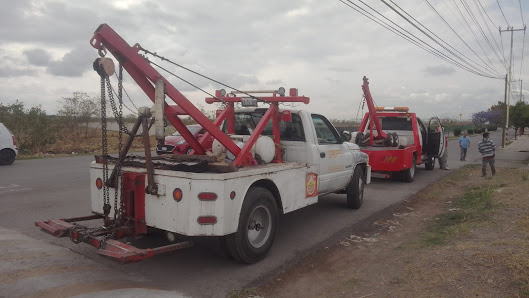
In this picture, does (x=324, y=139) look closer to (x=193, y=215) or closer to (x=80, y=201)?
(x=193, y=215)

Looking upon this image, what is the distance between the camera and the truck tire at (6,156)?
49.5 feet

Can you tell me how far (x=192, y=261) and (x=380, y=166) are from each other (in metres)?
7.89

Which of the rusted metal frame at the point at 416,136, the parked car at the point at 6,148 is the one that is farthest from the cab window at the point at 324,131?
the parked car at the point at 6,148

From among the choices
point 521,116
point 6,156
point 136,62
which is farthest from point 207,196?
point 521,116

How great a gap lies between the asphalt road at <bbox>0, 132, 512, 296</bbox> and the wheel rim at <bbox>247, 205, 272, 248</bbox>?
0.91ft

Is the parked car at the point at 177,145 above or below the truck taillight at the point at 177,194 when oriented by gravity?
above

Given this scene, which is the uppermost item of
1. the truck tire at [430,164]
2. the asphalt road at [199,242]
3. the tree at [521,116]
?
the tree at [521,116]

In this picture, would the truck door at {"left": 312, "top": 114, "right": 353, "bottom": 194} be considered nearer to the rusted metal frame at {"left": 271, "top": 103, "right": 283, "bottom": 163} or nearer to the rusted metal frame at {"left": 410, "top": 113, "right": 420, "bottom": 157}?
the rusted metal frame at {"left": 271, "top": 103, "right": 283, "bottom": 163}

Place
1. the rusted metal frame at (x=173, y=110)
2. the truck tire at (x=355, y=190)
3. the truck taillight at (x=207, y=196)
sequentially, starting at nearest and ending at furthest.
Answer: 1. the truck taillight at (x=207, y=196)
2. the rusted metal frame at (x=173, y=110)
3. the truck tire at (x=355, y=190)

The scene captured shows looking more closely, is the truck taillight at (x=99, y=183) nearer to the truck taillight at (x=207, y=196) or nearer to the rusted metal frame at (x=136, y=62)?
the rusted metal frame at (x=136, y=62)

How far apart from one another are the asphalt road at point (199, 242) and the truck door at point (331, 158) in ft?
2.36

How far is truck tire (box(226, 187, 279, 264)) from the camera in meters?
4.69

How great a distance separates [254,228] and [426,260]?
6.69 feet

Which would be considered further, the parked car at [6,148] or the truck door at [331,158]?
the parked car at [6,148]
